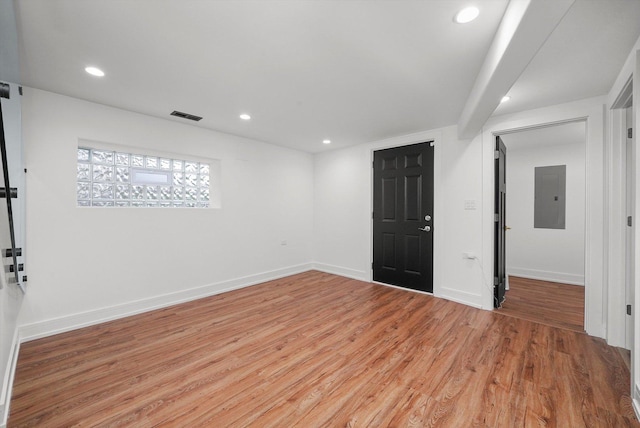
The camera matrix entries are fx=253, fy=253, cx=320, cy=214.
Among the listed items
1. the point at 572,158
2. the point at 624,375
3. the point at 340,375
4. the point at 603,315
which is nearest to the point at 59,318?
the point at 340,375

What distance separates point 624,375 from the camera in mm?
1915

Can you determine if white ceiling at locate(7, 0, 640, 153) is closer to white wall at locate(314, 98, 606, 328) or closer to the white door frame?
the white door frame

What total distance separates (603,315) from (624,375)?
792mm

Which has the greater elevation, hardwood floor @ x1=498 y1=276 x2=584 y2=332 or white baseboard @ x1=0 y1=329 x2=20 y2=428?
white baseboard @ x1=0 y1=329 x2=20 y2=428

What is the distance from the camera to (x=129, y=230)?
3055 millimetres

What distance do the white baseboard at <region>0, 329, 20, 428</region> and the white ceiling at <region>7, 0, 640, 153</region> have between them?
2.30 m

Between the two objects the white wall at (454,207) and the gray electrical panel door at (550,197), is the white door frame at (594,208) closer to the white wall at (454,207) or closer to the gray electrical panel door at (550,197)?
the white wall at (454,207)

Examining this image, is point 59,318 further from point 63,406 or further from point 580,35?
point 580,35

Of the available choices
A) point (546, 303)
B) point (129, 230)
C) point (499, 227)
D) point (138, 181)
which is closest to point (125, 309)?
point (129, 230)

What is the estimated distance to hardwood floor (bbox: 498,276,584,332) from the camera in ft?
9.68

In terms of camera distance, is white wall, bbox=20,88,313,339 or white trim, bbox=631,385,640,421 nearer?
white trim, bbox=631,385,640,421

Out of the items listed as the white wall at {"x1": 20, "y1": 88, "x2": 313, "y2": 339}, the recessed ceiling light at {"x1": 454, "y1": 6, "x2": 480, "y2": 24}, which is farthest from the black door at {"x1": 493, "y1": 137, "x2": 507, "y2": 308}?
the white wall at {"x1": 20, "y1": 88, "x2": 313, "y2": 339}

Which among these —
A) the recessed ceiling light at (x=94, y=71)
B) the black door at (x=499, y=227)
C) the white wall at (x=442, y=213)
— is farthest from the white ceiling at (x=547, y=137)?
A: the recessed ceiling light at (x=94, y=71)

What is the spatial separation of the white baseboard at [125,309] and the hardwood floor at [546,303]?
375 cm
